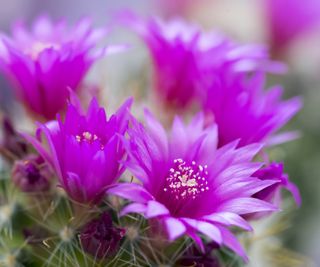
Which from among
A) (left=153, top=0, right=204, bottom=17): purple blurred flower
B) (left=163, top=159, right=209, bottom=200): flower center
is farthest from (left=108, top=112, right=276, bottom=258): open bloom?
(left=153, top=0, right=204, bottom=17): purple blurred flower

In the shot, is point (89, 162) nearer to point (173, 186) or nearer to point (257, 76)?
point (173, 186)

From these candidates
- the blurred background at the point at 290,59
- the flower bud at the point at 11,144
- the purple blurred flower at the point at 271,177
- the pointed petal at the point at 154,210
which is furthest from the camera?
the blurred background at the point at 290,59

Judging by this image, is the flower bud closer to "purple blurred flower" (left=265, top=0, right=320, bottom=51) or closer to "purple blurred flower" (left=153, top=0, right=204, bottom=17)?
"purple blurred flower" (left=265, top=0, right=320, bottom=51)

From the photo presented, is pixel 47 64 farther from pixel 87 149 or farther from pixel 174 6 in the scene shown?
pixel 174 6

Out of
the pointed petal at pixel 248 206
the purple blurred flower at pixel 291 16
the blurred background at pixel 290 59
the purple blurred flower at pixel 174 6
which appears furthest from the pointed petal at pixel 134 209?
the purple blurred flower at pixel 174 6

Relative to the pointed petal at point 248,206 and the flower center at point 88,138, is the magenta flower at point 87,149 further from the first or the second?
the pointed petal at point 248,206
